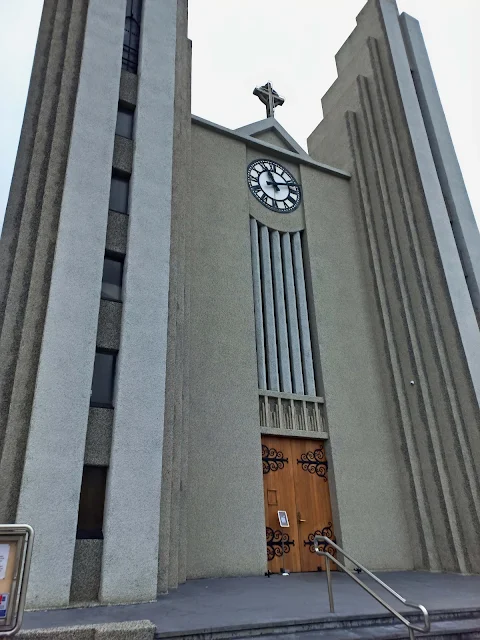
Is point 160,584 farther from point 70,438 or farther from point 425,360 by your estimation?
point 425,360

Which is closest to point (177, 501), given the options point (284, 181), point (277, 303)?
point (277, 303)

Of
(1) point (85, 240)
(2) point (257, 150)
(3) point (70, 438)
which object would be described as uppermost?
(2) point (257, 150)

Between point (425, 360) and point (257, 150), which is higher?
point (257, 150)

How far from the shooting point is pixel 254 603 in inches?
189

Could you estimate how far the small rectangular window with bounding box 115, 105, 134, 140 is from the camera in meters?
7.55

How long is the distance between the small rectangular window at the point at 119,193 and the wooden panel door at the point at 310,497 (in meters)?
5.35

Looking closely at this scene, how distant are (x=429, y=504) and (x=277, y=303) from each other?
5022 millimetres

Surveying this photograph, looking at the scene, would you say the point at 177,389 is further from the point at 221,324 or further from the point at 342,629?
the point at 342,629

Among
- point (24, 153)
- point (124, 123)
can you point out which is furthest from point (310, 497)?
point (24, 153)

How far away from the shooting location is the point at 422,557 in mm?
8602

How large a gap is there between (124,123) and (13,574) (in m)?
6.98

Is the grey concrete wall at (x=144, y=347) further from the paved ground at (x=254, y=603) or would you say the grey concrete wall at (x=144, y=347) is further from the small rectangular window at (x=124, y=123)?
the paved ground at (x=254, y=603)

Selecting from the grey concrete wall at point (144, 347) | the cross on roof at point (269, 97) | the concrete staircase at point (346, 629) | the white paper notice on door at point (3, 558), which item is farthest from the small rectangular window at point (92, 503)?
the cross on roof at point (269, 97)

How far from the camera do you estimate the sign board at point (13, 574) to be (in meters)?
2.50
